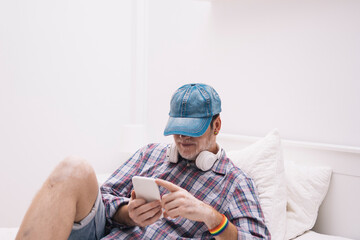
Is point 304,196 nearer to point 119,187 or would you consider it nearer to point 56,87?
point 119,187

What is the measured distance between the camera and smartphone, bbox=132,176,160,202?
3.56ft

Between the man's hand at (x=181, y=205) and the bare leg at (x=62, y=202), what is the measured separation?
0.26 meters

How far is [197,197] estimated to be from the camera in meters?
1.32

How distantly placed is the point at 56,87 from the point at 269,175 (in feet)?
5.34

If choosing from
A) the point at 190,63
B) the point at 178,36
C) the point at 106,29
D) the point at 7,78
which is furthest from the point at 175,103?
the point at 106,29

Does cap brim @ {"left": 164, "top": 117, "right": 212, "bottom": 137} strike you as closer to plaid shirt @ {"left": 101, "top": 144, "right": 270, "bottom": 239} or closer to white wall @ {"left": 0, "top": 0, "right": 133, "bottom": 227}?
plaid shirt @ {"left": 101, "top": 144, "right": 270, "bottom": 239}

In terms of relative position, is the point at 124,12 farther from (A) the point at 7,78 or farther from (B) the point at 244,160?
(B) the point at 244,160

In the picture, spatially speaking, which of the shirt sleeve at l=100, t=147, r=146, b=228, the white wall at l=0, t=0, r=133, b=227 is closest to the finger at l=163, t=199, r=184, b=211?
the shirt sleeve at l=100, t=147, r=146, b=228

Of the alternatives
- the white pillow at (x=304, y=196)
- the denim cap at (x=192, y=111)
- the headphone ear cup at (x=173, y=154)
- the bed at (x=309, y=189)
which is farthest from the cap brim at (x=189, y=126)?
the white pillow at (x=304, y=196)

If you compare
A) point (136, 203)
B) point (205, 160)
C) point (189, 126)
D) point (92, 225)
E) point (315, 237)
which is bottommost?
point (315, 237)

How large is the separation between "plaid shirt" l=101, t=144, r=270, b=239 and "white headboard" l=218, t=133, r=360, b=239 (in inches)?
16.9

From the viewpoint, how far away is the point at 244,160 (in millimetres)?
1576

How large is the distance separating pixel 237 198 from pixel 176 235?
27 centimetres

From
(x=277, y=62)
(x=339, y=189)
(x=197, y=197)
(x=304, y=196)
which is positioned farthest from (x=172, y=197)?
(x=277, y=62)
